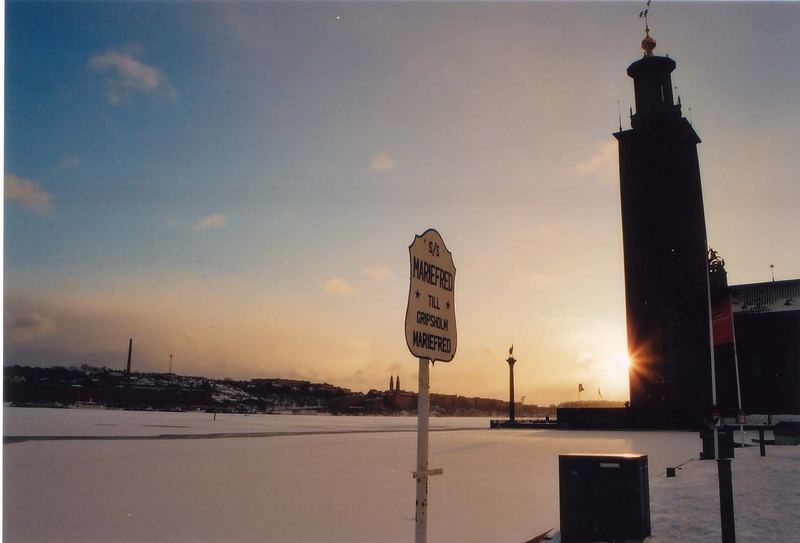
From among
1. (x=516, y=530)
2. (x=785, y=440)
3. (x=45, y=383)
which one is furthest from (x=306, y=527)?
(x=45, y=383)

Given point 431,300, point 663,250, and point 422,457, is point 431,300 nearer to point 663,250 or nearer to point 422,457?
point 422,457

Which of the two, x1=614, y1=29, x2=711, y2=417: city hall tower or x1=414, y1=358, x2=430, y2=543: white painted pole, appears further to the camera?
x1=614, y1=29, x2=711, y2=417: city hall tower

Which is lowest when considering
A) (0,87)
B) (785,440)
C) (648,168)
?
(785,440)

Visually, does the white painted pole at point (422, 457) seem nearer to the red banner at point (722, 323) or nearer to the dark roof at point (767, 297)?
the red banner at point (722, 323)

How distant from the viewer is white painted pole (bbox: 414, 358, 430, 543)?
4148mm

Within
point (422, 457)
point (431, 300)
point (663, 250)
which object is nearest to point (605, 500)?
point (422, 457)

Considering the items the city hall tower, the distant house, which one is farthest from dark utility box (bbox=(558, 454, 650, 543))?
the distant house

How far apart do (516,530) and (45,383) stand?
116741 mm

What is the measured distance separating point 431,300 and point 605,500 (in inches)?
153

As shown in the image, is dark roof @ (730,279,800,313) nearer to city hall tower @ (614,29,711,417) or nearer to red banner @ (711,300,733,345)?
city hall tower @ (614,29,711,417)

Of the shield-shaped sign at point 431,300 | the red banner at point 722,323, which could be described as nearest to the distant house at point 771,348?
the red banner at point 722,323

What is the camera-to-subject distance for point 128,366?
133 m

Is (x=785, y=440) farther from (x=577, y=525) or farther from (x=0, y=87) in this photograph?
(x=0, y=87)

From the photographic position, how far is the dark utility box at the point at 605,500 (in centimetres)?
672
